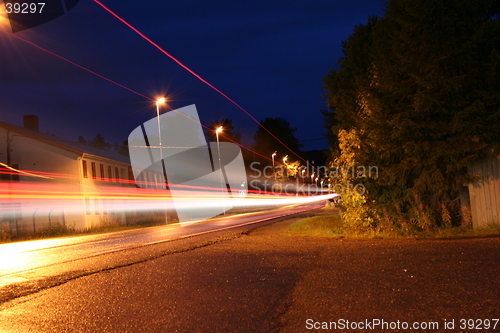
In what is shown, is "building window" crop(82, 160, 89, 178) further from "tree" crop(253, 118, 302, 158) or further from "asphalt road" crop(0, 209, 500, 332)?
"tree" crop(253, 118, 302, 158)

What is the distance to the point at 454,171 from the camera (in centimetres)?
1423

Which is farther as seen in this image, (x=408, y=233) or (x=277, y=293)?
(x=408, y=233)

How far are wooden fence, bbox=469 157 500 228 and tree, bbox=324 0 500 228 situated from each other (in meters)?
0.39

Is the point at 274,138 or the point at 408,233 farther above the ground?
the point at 274,138

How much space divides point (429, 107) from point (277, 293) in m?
8.24

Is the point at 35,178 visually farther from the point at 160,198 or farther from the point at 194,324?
the point at 194,324

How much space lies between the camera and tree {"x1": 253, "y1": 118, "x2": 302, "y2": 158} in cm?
11825

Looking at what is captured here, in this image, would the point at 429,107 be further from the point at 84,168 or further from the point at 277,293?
the point at 84,168

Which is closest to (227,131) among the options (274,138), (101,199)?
(274,138)

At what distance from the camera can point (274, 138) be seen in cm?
11831

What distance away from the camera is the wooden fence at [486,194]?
13.8 m

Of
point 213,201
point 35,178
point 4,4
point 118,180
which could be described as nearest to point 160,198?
point 118,180

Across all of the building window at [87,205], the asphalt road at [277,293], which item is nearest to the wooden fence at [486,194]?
the asphalt road at [277,293]

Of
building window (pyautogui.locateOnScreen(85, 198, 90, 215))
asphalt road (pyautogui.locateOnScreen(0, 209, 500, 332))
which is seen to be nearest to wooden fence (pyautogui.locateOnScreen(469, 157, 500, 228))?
asphalt road (pyautogui.locateOnScreen(0, 209, 500, 332))
